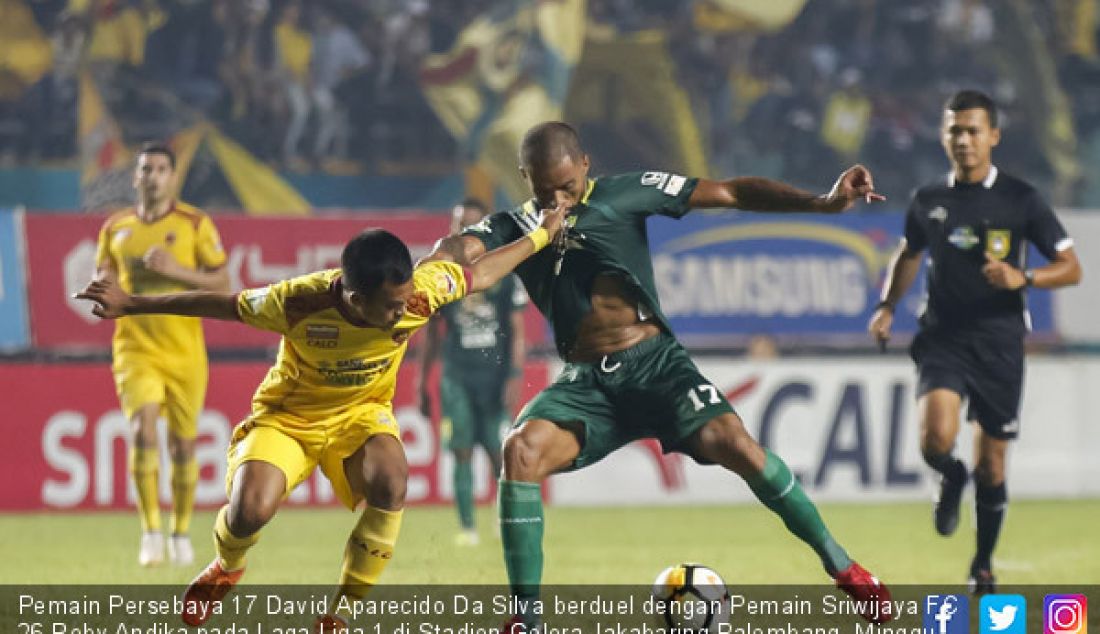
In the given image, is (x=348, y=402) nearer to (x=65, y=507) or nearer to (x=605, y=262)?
(x=605, y=262)

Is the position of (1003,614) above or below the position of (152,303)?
below

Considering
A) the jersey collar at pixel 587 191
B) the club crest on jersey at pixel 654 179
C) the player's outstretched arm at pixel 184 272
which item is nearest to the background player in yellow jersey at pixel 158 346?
the player's outstretched arm at pixel 184 272

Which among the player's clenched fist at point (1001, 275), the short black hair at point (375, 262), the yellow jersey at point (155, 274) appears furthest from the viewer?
the yellow jersey at point (155, 274)

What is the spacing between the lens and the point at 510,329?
1194 cm

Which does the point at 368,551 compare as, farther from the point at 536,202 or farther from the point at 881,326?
the point at 881,326

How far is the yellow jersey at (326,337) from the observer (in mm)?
6430

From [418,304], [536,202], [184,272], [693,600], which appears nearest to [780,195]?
[536,202]

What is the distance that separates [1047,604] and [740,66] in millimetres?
11447

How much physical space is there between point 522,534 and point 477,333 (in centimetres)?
553

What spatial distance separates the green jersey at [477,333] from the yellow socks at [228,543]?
205 inches

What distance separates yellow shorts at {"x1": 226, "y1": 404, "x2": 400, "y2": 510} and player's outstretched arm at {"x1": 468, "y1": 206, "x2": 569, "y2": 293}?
74cm

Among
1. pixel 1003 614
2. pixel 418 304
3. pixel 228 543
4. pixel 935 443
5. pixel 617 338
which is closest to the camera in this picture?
pixel 418 304

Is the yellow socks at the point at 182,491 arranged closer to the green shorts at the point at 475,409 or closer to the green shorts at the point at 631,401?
the green shorts at the point at 475,409

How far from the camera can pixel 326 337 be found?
21.4ft
